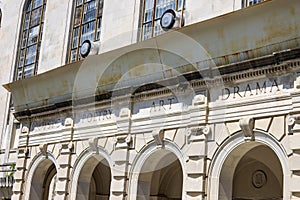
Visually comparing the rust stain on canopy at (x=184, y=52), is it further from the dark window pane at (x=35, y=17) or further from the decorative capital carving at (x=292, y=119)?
the dark window pane at (x=35, y=17)

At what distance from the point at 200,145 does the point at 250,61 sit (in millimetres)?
2666

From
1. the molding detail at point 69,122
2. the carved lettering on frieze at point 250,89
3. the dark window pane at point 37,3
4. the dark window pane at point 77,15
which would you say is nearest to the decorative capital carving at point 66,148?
the molding detail at point 69,122

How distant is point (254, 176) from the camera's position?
1769 centimetres

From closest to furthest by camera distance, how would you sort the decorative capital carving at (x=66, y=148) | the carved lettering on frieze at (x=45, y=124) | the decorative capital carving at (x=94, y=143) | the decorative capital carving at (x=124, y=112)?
the decorative capital carving at (x=124, y=112), the decorative capital carving at (x=94, y=143), the decorative capital carving at (x=66, y=148), the carved lettering on frieze at (x=45, y=124)

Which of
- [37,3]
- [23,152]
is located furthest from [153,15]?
[37,3]

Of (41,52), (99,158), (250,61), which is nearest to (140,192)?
(99,158)

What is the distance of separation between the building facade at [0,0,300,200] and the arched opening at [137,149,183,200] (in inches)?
1.7

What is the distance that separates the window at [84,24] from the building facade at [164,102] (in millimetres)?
59

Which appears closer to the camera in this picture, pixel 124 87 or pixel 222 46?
pixel 222 46

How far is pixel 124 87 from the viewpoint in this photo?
18.5 meters

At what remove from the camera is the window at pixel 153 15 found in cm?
1966

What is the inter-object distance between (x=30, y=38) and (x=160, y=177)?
11.1m

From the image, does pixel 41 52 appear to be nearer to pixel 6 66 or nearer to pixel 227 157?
pixel 6 66

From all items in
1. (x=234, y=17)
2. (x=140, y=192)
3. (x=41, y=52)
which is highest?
(x=41, y=52)
